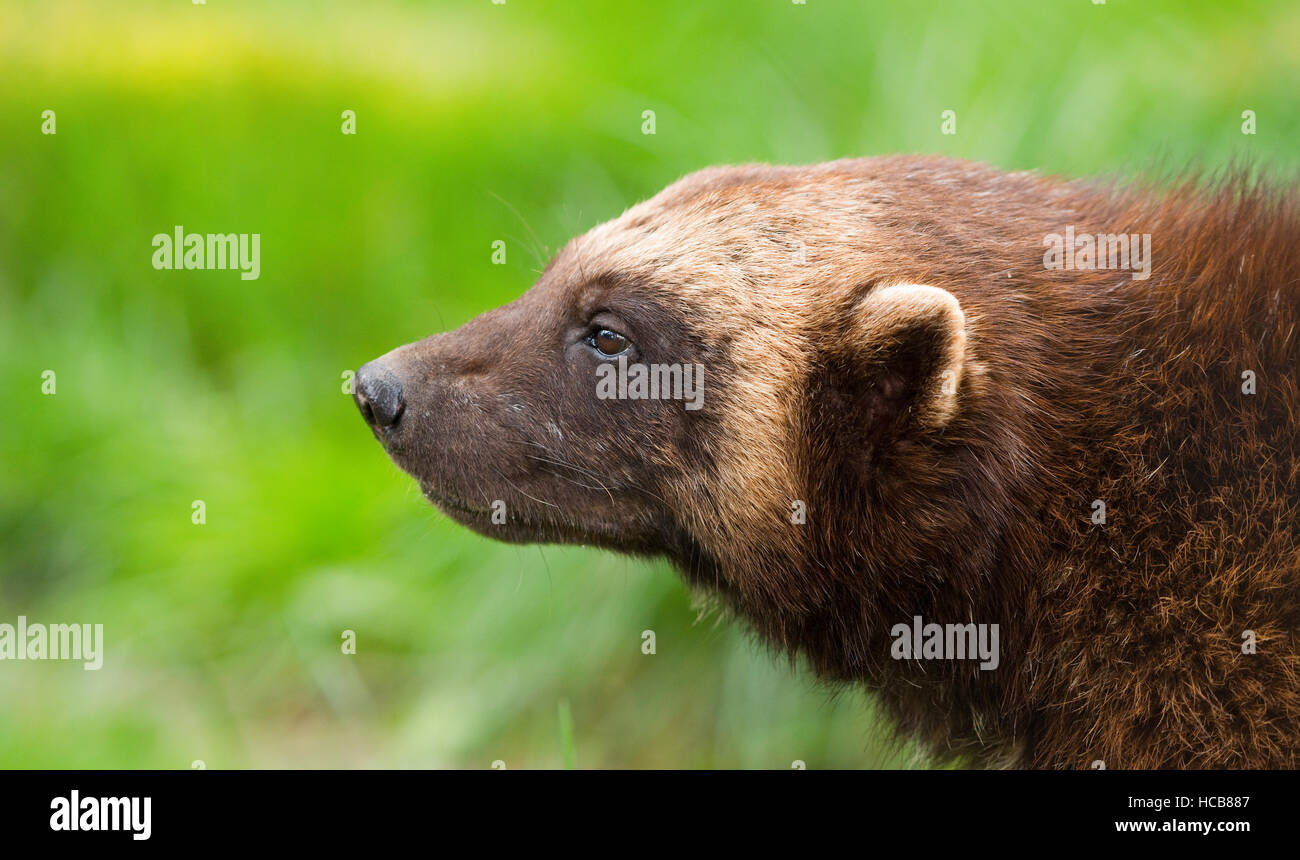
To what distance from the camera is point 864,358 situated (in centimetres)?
334

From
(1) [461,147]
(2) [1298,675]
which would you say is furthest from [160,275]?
(2) [1298,675]

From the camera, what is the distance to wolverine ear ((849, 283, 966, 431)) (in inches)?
126

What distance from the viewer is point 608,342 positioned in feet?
12.0

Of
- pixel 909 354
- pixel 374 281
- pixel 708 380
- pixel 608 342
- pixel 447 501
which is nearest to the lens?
pixel 909 354

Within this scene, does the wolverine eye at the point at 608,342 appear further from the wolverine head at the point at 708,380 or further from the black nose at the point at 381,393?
the black nose at the point at 381,393

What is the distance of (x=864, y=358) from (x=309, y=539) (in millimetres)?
3715

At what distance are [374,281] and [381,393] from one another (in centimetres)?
377

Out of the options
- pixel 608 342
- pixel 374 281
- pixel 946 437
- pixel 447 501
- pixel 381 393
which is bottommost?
pixel 447 501

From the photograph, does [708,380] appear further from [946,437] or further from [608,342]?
[946,437]

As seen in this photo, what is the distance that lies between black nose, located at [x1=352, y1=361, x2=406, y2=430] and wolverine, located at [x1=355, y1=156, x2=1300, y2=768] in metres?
0.01

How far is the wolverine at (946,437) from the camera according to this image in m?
3.20

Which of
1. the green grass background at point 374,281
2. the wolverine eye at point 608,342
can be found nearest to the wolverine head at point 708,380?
the wolverine eye at point 608,342

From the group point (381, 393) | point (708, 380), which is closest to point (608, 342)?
point (708, 380)

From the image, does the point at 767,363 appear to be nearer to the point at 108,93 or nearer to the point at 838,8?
the point at 838,8
